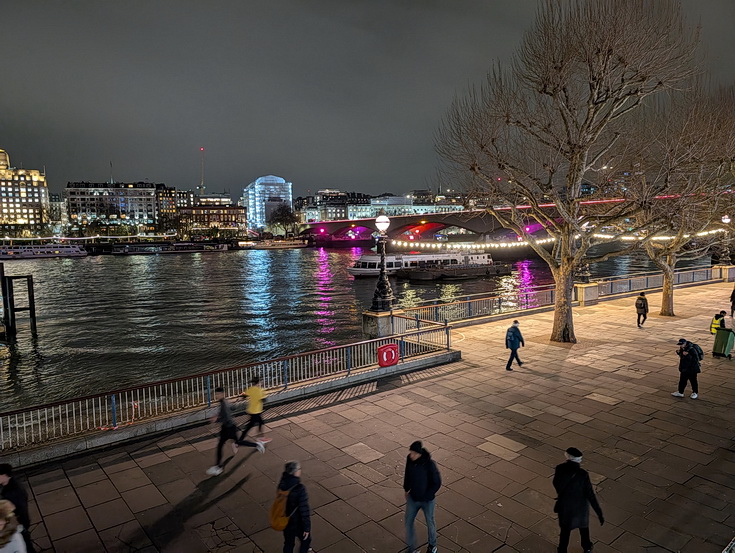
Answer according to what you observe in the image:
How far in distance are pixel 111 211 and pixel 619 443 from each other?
722 feet

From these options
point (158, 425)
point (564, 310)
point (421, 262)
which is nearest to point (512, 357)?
point (564, 310)

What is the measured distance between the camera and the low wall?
28.0ft

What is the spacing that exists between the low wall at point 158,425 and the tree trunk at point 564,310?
6.05 meters

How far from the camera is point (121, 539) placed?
6.29 m

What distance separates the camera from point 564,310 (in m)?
17.0

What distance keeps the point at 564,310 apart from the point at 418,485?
507 inches

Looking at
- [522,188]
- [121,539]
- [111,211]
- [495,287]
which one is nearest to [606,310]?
[522,188]

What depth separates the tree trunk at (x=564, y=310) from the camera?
17031 mm

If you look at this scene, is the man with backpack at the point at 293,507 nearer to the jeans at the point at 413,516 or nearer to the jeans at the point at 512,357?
the jeans at the point at 413,516

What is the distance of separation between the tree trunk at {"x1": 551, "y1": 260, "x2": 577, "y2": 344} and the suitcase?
400 cm

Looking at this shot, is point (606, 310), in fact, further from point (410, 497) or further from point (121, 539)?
point (121, 539)

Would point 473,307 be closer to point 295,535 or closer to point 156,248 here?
point 295,535

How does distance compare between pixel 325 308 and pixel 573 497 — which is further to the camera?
pixel 325 308

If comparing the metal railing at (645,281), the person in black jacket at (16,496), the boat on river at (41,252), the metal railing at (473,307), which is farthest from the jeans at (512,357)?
the boat on river at (41,252)
